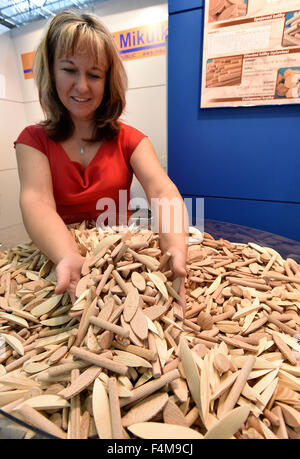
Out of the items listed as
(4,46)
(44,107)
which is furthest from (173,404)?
(4,46)

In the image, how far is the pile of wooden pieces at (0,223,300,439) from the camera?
0.25 m

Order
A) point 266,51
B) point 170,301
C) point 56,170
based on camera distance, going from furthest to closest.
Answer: point 266,51 < point 56,170 < point 170,301

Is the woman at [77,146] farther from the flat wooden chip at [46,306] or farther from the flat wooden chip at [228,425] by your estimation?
the flat wooden chip at [228,425]

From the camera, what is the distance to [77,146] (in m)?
0.74

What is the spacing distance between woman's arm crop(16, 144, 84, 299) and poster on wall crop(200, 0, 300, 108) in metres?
0.77

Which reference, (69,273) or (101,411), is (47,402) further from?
(69,273)

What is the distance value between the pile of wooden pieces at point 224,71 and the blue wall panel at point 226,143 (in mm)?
52

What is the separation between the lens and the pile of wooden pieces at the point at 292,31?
841 millimetres

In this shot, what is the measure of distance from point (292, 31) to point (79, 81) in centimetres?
77

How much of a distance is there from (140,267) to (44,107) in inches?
23.7

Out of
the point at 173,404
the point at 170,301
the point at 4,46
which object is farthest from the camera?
the point at 4,46

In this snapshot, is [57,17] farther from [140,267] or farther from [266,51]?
[266,51]

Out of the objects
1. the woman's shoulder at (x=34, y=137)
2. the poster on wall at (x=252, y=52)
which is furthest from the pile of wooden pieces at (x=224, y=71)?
the woman's shoulder at (x=34, y=137)

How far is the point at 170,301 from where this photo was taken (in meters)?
0.38
